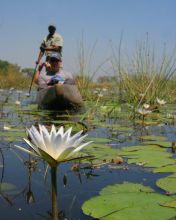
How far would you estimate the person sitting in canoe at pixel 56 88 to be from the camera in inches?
215

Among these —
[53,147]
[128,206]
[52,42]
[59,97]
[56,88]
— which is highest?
[52,42]

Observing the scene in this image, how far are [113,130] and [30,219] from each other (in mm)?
2431

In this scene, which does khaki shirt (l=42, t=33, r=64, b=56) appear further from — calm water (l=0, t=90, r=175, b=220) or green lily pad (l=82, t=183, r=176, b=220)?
green lily pad (l=82, t=183, r=176, b=220)

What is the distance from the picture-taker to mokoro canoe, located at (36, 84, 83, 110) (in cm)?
543

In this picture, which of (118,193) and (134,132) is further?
(134,132)

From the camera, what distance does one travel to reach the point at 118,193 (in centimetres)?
134

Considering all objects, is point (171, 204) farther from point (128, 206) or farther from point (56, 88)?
point (56, 88)

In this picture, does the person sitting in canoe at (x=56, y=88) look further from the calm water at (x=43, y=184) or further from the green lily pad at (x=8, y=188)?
the green lily pad at (x=8, y=188)

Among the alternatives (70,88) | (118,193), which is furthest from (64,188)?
(70,88)

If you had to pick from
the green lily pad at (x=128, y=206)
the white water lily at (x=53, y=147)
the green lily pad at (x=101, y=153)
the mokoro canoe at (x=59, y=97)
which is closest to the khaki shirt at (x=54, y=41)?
the mokoro canoe at (x=59, y=97)

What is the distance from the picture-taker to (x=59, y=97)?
5520 mm

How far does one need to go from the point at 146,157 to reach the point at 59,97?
356cm

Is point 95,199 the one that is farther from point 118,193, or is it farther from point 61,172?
point 61,172

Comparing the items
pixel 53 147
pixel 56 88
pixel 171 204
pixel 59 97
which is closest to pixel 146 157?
pixel 171 204
